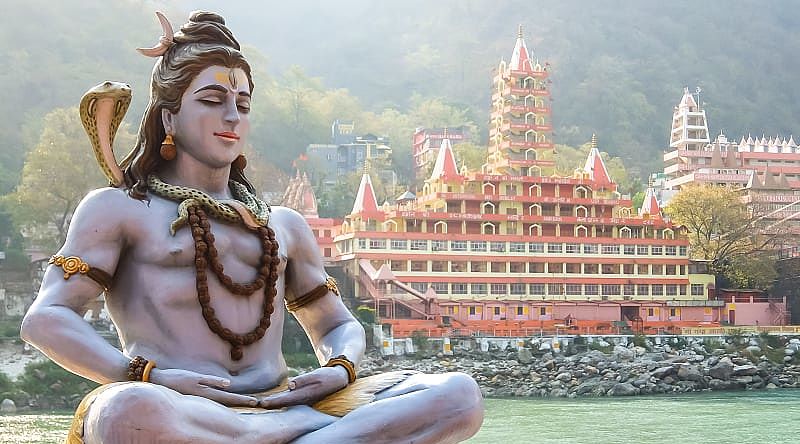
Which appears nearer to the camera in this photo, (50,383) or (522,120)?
(50,383)

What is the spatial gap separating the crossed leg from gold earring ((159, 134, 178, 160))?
427mm

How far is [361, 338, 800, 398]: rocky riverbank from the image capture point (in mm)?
14242

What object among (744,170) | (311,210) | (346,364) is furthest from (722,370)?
(346,364)

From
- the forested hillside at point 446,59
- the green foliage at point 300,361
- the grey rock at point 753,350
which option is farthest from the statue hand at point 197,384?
the forested hillside at point 446,59

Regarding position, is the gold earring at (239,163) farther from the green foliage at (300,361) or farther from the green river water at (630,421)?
the green foliage at (300,361)

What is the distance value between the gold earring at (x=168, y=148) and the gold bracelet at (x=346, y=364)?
1.26ft

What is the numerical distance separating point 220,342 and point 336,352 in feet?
0.66

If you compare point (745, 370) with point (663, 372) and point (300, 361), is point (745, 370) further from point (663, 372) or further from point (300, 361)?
point (300, 361)

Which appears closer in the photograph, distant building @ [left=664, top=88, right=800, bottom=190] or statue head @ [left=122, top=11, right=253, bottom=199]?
statue head @ [left=122, top=11, right=253, bottom=199]

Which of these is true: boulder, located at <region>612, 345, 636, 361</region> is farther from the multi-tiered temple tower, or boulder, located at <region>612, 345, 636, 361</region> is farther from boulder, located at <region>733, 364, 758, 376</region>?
the multi-tiered temple tower

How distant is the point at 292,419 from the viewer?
1.45 m

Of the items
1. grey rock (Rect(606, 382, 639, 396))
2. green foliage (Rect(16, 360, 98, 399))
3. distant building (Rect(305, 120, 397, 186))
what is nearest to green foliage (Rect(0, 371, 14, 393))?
green foliage (Rect(16, 360, 98, 399))

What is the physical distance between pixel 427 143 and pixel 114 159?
2019cm

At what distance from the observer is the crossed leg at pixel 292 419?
127cm
